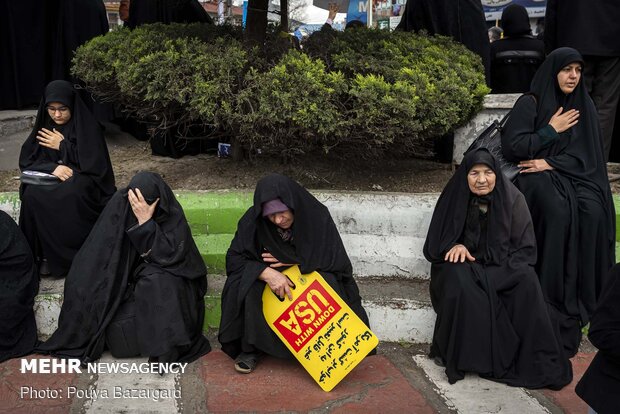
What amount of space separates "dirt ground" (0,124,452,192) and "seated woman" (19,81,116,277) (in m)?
0.82

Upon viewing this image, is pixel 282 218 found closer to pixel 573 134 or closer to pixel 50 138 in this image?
pixel 50 138

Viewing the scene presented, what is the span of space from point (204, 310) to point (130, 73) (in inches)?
63.5

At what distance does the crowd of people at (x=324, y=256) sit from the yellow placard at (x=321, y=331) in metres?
0.10

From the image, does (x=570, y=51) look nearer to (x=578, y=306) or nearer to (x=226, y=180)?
(x=578, y=306)

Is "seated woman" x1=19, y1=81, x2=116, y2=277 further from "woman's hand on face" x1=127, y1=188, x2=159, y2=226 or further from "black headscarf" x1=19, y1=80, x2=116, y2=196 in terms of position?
"woman's hand on face" x1=127, y1=188, x2=159, y2=226

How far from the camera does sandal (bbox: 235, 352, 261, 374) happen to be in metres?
3.74

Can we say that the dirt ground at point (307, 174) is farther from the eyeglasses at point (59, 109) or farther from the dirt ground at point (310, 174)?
the eyeglasses at point (59, 109)

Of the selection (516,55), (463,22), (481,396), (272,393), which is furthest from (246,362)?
(516,55)

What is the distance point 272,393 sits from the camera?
11.6 feet

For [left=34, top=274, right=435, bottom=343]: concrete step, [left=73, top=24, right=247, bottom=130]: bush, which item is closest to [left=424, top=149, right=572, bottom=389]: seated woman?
[left=34, top=274, right=435, bottom=343]: concrete step

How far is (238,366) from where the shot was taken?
376 centimetres

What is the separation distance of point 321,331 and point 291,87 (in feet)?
5.19

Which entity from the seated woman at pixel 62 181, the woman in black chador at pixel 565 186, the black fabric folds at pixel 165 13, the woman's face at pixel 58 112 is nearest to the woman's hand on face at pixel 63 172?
the seated woman at pixel 62 181

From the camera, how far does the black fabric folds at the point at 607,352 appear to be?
7.67 feet
